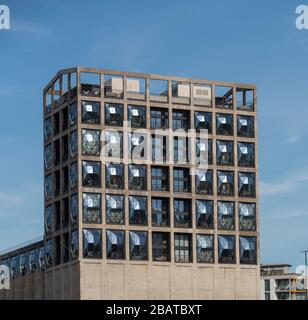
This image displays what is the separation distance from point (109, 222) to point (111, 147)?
1146 cm

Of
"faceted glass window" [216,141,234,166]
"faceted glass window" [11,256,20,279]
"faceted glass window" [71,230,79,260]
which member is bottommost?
"faceted glass window" [11,256,20,279]

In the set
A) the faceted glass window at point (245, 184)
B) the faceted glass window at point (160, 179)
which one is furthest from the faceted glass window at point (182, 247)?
the faceted glass window at point (245, 184)

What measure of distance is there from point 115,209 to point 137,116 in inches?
591

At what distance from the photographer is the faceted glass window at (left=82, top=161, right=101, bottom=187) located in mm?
132625

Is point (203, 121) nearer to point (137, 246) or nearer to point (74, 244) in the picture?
point (137, 246)

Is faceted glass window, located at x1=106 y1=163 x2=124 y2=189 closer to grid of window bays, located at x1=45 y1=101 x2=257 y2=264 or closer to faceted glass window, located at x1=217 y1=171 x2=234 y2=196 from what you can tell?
grid of window bays, located at x1=45 y1=101 x2=257 y2=264

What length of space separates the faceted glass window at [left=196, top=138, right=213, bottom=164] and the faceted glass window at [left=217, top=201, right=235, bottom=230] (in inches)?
284

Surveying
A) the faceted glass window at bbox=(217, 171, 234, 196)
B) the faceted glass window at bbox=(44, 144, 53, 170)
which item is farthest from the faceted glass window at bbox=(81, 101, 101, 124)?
the faceted glass window at bbox=(217, 171, 234, 196)

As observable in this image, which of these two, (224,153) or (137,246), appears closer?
(137,246)

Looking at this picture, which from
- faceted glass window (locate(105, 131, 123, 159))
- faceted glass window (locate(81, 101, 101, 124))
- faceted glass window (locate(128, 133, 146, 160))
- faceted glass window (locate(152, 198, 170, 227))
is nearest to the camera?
faceted glass window (locate(81, 101, 101, 124))

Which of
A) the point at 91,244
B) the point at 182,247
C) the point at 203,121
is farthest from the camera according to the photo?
the point at 203,121

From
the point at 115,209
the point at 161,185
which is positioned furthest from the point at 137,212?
the point at 161,185

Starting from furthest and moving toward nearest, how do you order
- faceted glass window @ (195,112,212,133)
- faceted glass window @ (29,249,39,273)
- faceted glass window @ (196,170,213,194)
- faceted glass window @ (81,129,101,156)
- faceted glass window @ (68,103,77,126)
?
faceted glass window @ (29,249,39,273) < faceted glass window @ (195,112,212,133) < faceted glass window @ (196,170,213,194) < faceted glass window @ (68,103,77,126) < faceted glass window @ (81,129,101,156)

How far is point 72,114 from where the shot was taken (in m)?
135
